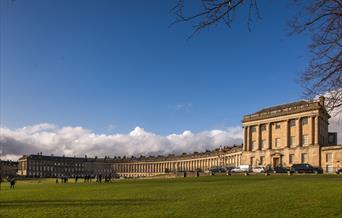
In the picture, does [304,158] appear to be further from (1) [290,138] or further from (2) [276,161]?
(2) [276,161]

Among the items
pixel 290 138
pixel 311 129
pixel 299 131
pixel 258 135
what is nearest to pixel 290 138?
pixel 290 138

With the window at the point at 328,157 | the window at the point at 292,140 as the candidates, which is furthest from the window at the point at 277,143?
the window at the point at 328,157

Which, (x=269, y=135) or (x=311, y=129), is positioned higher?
(x=311, y=129)

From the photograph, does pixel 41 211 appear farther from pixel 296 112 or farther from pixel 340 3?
pixel 296 112

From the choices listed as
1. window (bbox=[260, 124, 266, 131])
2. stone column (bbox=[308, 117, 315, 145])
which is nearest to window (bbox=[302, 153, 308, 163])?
stone column (bbox=[308, 117, 315, 145])

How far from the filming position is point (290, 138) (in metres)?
89.4

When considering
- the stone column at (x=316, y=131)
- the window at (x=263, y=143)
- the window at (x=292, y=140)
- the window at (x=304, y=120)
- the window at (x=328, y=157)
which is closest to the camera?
the window at (x=328, y=157)

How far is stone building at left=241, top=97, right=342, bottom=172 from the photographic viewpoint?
271 feet

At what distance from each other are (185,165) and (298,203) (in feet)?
513

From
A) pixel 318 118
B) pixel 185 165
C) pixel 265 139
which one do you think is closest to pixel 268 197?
pixel 318 118

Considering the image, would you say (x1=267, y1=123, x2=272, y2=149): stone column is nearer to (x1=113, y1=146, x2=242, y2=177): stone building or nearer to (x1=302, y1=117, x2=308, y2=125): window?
(x1=302, y1=117, x2=308, y2=125): window

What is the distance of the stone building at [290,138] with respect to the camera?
82625 mm

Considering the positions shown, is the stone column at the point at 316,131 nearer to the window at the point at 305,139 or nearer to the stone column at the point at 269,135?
the window at the point at 305,139

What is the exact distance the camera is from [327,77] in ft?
37.3
